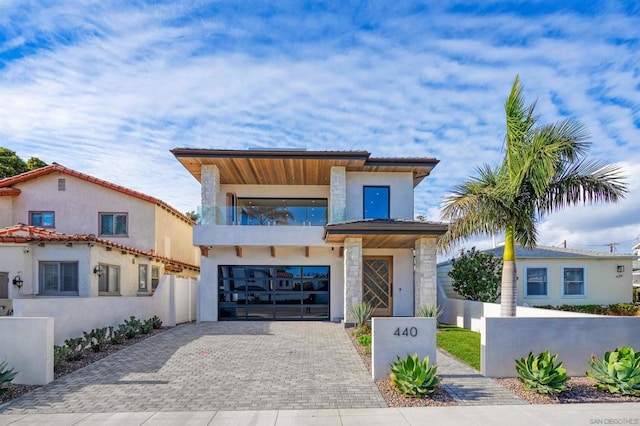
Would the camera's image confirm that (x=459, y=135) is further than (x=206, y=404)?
Yes

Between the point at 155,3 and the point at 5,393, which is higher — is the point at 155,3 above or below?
above

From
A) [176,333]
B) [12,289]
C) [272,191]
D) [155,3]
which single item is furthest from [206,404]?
[272,191]

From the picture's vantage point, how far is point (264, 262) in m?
16.4

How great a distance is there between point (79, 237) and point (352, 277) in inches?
372

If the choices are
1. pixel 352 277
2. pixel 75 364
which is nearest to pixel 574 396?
pixel 352 277

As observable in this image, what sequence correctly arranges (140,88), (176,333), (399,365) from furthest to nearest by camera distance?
(176,333)
(140,88)
(399,365)

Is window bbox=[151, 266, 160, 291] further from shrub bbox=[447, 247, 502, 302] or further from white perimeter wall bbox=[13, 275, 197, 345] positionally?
shrub bbox=[447, 247, 502, 302]

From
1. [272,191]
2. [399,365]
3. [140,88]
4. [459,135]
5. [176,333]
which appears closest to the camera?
[399,365]

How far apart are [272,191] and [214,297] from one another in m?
5.42

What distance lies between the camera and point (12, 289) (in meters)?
12.1

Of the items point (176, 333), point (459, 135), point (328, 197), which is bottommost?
point (176, 333)

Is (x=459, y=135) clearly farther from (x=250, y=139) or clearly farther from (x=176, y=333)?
(x=176, y=333)

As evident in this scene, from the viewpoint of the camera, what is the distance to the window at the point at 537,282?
1705cm

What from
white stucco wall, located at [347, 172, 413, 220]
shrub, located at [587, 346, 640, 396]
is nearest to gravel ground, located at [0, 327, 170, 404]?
white stucco wall, located at [347, 172, 413, 220]
